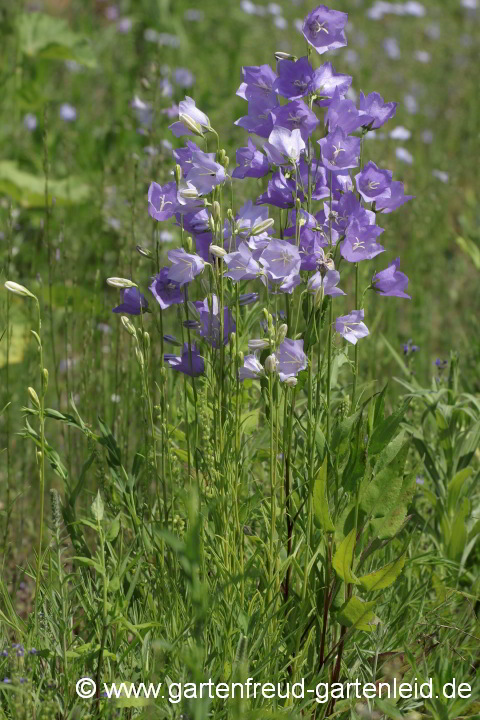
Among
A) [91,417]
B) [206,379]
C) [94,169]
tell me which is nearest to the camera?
[206,379]

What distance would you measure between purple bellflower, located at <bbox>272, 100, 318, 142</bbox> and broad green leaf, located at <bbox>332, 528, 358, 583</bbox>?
0.70 meters

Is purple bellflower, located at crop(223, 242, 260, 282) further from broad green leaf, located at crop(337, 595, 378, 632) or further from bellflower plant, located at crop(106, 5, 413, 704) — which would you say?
broad green leaf, located at crop(337, 595, 378, 632)

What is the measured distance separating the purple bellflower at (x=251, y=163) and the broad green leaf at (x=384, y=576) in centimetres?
73

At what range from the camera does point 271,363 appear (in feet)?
4.81

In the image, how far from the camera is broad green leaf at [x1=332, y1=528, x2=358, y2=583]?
5.05 ft

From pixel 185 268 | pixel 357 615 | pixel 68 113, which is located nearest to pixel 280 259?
pixel 185 268

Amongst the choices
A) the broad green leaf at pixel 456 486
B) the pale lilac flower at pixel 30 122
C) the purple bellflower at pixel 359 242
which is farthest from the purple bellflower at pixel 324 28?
the pale lilac flower at pixel 30 122

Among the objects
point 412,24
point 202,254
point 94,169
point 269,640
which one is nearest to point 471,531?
point 269,640

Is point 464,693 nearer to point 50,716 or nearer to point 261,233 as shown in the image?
point 50,716

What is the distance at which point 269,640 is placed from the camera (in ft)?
5.19

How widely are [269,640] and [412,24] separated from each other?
7.31 meters

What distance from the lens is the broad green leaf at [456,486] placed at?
6.65ft

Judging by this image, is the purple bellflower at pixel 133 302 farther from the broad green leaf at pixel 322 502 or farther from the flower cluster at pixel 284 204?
the broad green leaf at pixel 322 502

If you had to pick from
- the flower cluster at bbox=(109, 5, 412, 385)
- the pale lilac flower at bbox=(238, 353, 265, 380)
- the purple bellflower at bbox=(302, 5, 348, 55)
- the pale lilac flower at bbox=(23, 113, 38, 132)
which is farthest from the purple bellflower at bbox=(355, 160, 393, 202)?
the pale lilac flower at bbox=(23, 113, 38, 132)
